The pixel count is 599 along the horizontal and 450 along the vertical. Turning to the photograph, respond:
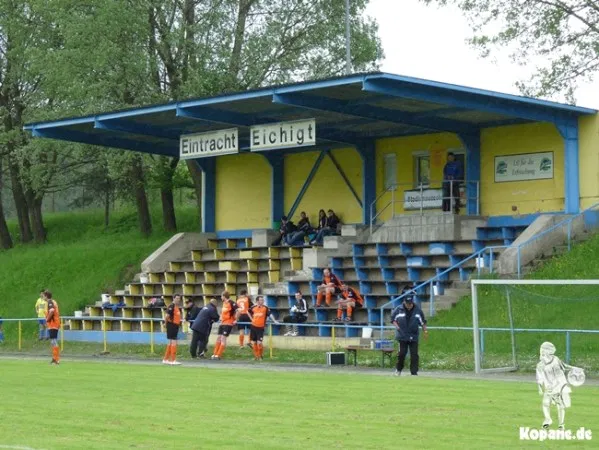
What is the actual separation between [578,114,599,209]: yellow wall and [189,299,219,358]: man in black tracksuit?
10223 mm

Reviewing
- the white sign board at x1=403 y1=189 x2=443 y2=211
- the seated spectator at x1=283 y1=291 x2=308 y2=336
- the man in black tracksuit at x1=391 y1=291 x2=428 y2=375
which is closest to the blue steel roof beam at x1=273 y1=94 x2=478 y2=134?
the white sign board at x1=403 y1=189 x2=443 y2=211

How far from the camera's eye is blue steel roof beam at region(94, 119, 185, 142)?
4100 cm

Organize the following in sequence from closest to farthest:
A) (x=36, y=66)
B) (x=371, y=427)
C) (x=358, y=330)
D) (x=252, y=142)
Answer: (x=371, y=427)
(x=358, y=330)
(x=252, y=142)
(x=36, y=66)

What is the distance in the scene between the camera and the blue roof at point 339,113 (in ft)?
111

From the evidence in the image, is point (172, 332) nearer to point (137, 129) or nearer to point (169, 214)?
point (137, 129)

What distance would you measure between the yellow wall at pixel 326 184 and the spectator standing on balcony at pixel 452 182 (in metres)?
4.05

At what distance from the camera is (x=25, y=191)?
→ 56750 millimetres

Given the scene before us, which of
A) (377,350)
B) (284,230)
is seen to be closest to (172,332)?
(377,350)

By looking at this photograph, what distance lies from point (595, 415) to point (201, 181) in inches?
1347

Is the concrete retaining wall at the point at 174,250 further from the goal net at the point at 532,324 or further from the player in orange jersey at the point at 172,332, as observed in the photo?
the goal net at the point at 532,324

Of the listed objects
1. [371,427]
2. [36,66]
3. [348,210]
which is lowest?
[371,427]

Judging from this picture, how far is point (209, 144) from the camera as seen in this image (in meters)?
40.3

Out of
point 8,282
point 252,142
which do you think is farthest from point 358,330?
point 8,282

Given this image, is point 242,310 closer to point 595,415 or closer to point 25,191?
point 595,415
